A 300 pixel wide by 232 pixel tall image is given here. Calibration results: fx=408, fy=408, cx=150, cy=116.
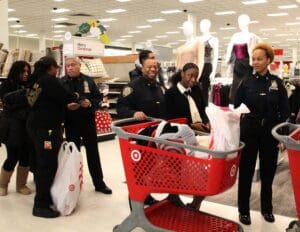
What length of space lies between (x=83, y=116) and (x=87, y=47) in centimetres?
337

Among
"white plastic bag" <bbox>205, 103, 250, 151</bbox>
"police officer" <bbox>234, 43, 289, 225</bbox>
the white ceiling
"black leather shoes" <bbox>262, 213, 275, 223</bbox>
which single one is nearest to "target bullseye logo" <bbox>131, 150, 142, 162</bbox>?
"white plastic bag" <bbox>205, 103, 250, 151</bbox>

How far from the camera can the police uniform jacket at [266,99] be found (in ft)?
11.1

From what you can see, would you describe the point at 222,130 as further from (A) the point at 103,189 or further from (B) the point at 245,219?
(A) the point at 103,189

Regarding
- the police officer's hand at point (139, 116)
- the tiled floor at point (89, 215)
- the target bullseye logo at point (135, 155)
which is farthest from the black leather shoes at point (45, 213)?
the target bullseye logo at point (135, 155)

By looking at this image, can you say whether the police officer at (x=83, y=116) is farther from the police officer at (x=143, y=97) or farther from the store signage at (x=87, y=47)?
the store signage at (x=87, y=47)

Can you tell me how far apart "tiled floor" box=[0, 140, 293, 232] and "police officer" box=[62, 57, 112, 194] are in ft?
0.83

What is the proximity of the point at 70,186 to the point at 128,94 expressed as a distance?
1002mm

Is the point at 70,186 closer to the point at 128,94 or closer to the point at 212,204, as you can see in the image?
the point at 128,94

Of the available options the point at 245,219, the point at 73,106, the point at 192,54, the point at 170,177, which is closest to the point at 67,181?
the point at 73,106

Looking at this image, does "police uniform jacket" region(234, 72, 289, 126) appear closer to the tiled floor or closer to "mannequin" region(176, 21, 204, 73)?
the tiled floor

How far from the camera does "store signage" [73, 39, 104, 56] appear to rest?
277 inches

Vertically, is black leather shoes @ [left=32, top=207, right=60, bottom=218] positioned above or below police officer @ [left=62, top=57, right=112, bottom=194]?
below

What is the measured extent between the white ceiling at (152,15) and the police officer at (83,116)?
1162 centimetres

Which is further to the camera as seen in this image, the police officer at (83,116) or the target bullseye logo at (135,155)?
the police officer at (83,116)
